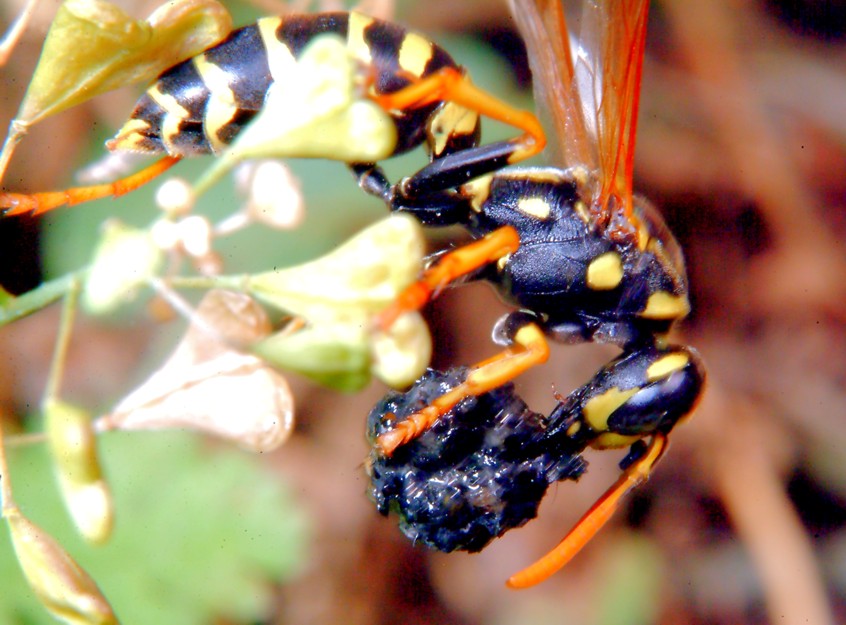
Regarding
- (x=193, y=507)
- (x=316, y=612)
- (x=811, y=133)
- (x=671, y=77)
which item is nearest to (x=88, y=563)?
(x=193, y=507)

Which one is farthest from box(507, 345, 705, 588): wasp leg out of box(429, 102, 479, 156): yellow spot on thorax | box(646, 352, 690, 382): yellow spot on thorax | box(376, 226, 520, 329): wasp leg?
box(429, 102, 479, 156): yellow spot on thorax

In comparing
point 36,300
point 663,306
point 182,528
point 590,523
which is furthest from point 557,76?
point 182,528

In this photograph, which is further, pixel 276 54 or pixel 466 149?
pixel 466 149

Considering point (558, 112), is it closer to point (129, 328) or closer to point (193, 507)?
point (193, 507)

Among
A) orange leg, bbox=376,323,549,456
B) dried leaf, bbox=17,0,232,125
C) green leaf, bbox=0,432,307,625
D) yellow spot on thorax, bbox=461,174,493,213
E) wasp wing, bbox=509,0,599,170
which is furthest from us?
green leaf, bbox=0,432,307,625

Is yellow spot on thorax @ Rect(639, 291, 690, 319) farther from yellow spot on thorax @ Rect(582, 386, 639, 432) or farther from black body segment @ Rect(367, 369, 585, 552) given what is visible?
black body segment @ Rect(367, 369, 585, 552)

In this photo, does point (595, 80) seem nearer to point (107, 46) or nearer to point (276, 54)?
point (276, 54)
